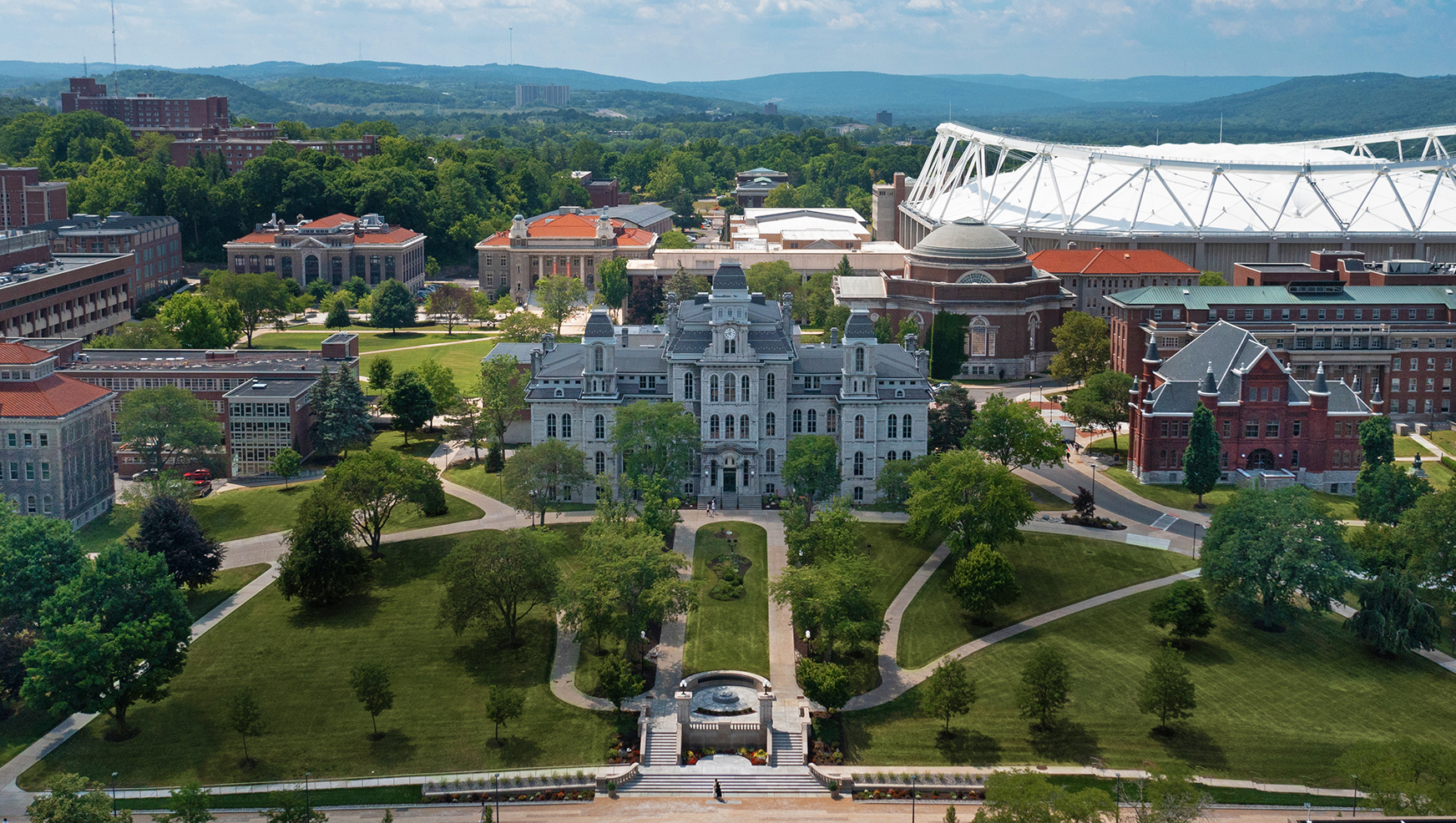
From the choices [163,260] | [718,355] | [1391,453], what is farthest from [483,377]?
[163,260]

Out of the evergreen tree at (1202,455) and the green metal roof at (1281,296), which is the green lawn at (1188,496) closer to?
the evergreen tree at (1202,455)

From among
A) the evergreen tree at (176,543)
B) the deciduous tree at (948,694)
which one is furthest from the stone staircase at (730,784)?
the evergreen tree at (176,543)

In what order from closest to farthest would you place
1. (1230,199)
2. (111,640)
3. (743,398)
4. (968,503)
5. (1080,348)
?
(111,640) → (968,503) → (743,398) → (1080,348) → (1230,199)

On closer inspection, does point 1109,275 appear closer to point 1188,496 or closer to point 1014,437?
point 1188,496

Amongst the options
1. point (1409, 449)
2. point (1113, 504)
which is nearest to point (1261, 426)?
point (1113, 504)

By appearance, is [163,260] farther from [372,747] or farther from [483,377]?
[372,747]

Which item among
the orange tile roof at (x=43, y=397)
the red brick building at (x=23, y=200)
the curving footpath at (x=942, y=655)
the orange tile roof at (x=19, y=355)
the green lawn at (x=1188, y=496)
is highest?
the red brick building at (x=23, y=200)

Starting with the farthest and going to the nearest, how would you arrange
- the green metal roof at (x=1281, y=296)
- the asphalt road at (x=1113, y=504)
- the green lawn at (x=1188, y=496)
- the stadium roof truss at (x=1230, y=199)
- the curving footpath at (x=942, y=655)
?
the stadium roof truss at (x=1230, y=199) < the green metal roof at (x=1281, y=296) < the green lawn at (x=1188, y=496) < the asphalt road at (x=1113, y=504) < the curving footpath at (x=942, y=655)
